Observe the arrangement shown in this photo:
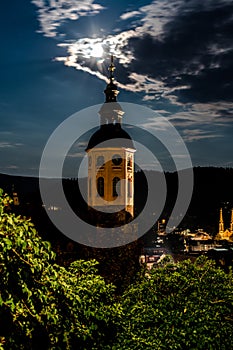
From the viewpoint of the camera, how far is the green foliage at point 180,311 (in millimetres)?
7727

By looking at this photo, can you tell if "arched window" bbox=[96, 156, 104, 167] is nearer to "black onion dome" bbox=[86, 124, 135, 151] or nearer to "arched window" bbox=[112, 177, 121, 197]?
"black onion dome" bbox=[86, 124, 135, 151]

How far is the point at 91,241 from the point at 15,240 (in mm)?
18031

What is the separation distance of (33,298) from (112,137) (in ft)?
103

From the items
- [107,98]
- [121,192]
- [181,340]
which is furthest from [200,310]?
[107,98]

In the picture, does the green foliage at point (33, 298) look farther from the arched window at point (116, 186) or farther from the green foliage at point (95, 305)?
the arched window at point (116, 186)

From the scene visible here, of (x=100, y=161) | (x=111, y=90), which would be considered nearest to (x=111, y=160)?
(x=100, y=161)

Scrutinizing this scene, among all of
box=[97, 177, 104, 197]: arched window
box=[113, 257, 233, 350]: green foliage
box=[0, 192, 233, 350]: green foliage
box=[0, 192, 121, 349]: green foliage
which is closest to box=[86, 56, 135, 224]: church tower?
box=[97, 177, 104, 197]: arched window

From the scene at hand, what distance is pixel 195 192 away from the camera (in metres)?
69.6

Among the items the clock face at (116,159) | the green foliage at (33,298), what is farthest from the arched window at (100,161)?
the green foliage at (33,298)

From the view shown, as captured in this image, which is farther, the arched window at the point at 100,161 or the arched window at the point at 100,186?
the arched window at the point at 100,161

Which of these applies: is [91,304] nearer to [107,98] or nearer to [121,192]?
[121,192]

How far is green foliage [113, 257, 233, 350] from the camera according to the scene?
7.73m

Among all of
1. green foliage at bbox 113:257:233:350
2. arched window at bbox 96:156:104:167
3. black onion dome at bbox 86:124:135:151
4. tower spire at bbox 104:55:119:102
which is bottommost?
green foliage at bbox 113:257:233:350

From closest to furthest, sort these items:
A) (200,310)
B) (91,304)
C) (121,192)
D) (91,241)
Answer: (91,304)
(200,310)
(91,241)
(121,192)
